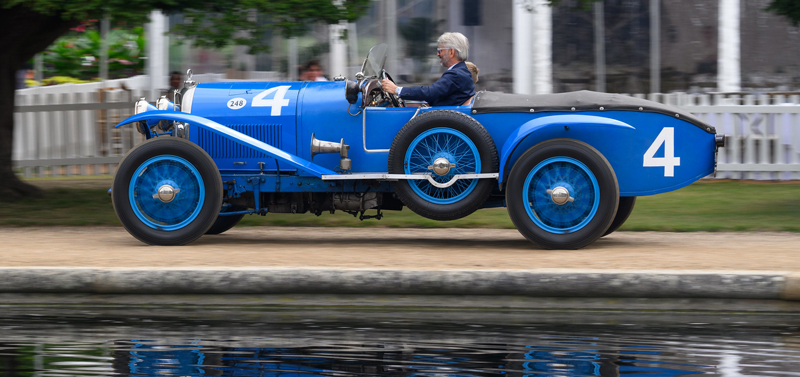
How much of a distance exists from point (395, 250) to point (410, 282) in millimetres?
1423

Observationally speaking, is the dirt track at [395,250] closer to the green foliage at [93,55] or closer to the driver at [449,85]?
the driver at [449,85]

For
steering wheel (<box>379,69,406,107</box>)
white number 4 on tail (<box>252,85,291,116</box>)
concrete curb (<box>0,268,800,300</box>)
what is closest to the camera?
concrete curb (<box>0,268,800,300</box>)

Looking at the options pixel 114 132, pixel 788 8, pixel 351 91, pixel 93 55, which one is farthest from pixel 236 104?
pixel 93 55

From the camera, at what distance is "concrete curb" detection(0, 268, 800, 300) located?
5.01 metres

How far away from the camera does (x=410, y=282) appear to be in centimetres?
515

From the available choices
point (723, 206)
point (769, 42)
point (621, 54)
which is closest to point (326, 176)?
point (723, 206)

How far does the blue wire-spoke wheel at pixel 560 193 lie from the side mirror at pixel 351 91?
136 centimetres

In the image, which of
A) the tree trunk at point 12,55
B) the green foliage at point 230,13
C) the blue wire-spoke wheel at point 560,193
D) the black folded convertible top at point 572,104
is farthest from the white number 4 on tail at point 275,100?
the tree trunk at point 12,55

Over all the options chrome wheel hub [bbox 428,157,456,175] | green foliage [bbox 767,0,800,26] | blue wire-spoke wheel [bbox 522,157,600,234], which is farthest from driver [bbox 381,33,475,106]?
green foliage [bbox 767,0,800,26]

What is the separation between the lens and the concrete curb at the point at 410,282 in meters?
5.01

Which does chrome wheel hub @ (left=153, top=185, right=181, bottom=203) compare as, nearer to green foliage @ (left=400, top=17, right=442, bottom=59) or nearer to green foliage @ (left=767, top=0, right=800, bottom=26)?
green foliage @ (left=767, top=0, right=800, bottom=26)

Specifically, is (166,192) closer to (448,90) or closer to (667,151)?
(448,90)

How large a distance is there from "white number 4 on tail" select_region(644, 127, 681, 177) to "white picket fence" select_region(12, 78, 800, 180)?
246 inches

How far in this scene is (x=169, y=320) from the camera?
16.0 feet
